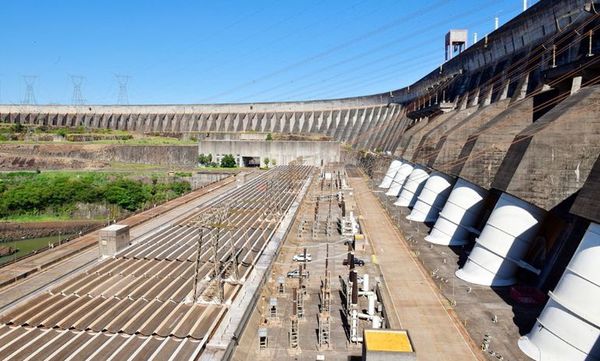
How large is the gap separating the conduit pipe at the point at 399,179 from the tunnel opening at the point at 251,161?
1202 inches

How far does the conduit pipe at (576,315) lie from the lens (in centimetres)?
1199

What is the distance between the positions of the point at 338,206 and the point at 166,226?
14.7m

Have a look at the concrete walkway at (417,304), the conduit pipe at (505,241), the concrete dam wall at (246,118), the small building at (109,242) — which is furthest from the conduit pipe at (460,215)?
the concrete dam wall at (246,118)

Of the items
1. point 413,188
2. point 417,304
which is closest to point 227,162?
point 413,188

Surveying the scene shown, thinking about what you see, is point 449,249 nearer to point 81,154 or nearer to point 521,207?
point 521,207

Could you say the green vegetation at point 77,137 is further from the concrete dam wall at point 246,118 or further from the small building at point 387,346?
the small building at point 387,346

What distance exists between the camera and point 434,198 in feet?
104

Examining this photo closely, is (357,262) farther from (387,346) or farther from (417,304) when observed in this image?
(387,346)

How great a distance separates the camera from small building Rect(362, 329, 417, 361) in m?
10.4

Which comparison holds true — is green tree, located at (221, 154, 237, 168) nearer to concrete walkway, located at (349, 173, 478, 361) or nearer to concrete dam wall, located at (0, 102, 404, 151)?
concrete dam wall, located at (0, 102, 404, 151)

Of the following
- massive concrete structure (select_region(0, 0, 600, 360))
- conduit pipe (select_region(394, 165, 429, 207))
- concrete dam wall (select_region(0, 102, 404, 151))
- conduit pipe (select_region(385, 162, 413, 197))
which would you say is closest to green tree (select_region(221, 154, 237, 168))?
concrete dam wall (select_region(0, 102, 404, 151))

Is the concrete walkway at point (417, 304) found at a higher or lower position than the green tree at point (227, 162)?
higher

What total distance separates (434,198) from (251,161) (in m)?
45.3

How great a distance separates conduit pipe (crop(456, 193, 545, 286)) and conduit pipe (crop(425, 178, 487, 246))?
17.3ft
